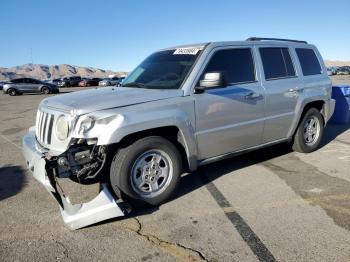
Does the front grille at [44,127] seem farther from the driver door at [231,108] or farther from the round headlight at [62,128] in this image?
the driver door at [231,108]

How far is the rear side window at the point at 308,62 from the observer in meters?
6.11

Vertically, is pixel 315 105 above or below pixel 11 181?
above

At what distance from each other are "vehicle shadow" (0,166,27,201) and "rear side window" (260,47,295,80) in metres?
3.92

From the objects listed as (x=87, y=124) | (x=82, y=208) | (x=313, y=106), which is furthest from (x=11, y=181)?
(x=313, y=106)

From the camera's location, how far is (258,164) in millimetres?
5793

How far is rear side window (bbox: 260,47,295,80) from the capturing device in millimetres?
5402

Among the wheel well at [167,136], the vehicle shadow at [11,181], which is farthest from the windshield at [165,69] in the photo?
the vehicle shadow at [11,181]

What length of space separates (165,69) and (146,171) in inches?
61.0

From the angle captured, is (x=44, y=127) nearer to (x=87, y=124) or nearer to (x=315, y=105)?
(x=87, y=124)

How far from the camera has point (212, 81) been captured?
4305 mm

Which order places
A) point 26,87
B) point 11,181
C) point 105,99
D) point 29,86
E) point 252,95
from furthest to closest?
point 29,86
point 26,87
point 11,181
point 252,95
point 105,99

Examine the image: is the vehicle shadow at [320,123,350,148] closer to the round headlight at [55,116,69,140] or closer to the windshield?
the windshield

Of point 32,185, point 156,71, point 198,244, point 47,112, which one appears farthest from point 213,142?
point 32,185

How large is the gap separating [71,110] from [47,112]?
60 cm
